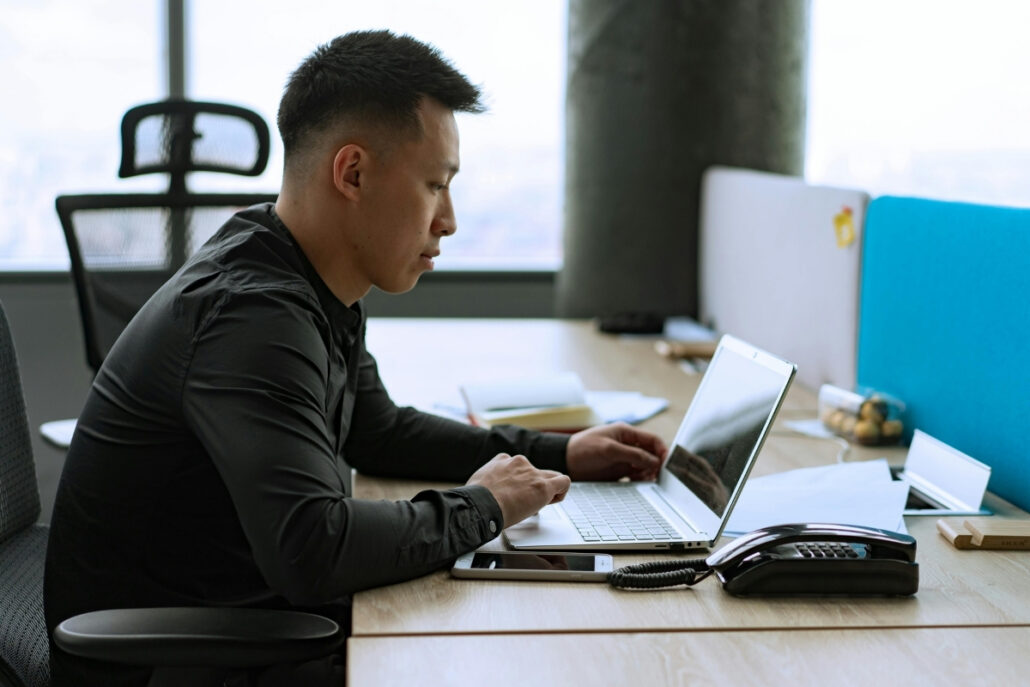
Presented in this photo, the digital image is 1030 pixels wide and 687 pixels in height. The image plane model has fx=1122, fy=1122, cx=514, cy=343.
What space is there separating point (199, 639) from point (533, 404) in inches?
38.6

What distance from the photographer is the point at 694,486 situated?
4.80ft

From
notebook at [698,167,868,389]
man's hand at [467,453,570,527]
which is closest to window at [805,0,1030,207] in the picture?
notebook at [698,167,868,389]

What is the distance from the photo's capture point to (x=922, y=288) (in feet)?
5.91

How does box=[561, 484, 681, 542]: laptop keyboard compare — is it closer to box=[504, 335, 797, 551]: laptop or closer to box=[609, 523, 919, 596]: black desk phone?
box=[504, 335, 797, 551]: laptop

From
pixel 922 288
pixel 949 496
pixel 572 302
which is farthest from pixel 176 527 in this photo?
pixel 572 302

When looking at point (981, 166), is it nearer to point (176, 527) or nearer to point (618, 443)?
point (618, 443)

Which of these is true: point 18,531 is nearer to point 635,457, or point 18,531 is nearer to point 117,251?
point 635,457

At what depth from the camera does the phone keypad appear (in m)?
1.19

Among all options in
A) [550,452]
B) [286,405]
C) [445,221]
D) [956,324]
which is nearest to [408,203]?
[445,221]

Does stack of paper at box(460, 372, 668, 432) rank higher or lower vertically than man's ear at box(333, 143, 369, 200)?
lower

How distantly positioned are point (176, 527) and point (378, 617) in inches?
12.9

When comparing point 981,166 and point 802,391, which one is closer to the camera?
point 802,391

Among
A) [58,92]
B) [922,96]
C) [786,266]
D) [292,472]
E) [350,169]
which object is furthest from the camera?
[58,92]

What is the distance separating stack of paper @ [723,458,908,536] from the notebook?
0.57 meters
